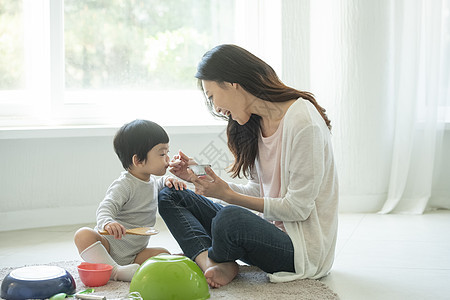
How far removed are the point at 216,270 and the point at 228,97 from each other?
0.51 meters

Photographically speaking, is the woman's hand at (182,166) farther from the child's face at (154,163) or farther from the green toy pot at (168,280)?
the green toy pot at (168,280)

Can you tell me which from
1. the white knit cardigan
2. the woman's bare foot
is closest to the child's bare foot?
the woman's bare foot

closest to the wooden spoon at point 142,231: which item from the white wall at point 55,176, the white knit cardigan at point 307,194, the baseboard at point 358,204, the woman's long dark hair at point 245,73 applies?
the white knit cardigan at point 307,194

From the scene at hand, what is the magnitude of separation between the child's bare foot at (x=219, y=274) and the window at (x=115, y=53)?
51.5 inches

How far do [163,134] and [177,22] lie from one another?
124cm

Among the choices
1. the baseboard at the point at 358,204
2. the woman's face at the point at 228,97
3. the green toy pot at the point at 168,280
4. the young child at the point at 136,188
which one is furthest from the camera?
the baseboard at the point at 358,204

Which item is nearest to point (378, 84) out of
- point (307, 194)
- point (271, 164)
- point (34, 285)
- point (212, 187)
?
point (271, 164)

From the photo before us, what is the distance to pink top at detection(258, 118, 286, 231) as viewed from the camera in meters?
1.82

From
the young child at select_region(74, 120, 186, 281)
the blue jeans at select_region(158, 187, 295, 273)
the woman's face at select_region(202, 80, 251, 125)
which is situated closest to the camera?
the blue jeans at select_region(158, 187, 295, 273)

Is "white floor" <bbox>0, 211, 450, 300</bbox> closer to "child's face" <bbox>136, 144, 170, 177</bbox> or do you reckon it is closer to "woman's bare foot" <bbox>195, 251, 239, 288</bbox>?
"woman's bare foot" <bbox>195, 251, 239, 288</bbox>

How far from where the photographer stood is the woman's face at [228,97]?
1.81 m

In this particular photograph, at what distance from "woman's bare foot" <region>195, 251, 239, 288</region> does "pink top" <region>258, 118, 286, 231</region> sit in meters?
0.21

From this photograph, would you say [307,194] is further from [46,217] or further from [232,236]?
[46,217]

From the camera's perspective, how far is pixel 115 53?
3.00 m
